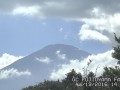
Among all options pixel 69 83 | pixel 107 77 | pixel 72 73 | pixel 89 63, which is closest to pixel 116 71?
pixel 107 77

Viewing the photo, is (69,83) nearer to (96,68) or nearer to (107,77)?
(96,68)

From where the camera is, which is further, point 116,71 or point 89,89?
point 89,89

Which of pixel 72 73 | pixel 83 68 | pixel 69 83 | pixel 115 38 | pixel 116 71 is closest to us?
pixel 116 71

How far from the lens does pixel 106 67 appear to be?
68.6 meters

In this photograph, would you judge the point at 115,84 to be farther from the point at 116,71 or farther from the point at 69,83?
the point at 69,83

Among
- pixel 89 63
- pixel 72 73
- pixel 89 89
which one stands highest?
pixel 72 73

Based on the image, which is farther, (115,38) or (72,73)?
(72,73)

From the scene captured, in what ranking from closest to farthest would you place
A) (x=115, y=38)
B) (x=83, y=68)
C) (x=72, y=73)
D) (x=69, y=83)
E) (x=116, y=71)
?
(x=116, y=71) → (x=115, y=38) → (x=83, y=68) → (x=72, y=73) → (x=69, y=83)

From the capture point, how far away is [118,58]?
68500 mm

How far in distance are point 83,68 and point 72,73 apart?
83.9 m

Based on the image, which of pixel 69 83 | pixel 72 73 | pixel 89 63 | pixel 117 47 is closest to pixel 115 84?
pixel 117 47

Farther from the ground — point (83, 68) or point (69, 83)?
point (69, 83)

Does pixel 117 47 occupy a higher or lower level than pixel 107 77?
higher

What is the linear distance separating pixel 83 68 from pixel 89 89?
515cm
